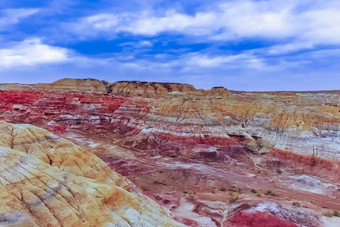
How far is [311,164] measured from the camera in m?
48.9

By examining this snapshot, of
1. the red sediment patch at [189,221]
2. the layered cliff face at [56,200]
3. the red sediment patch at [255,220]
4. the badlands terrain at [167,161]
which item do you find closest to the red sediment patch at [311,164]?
the badlands terrain at [167,161]

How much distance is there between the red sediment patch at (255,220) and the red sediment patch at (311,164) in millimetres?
22563

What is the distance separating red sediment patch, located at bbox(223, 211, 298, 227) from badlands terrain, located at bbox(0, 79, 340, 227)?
0.31ft

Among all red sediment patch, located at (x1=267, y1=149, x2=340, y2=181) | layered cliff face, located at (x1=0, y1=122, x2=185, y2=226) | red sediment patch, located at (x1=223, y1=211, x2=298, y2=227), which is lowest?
red sediment patch, located at (x1=223, y1=211, x2=298, y2=227)

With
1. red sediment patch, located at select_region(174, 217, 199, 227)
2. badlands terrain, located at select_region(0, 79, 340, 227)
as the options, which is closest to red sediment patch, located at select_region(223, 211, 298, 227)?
badlands terrain, located at select_region(0, 79, 340, 227)

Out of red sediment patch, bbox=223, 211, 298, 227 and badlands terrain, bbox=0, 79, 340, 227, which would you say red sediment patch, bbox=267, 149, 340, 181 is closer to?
badlands terrain, bbox=0, 79, 340, 227

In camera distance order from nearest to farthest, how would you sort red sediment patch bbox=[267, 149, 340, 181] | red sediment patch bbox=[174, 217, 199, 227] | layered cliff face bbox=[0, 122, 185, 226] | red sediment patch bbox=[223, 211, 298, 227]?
layered cliff face bbox=[0, 122, 185, 226] → red sediment patch bbox=[174, 217, 199, 227] → red sediment patch bbox=[223, 211, 298, 227] → red sediment patch bbox=[267, 149, 340, 181]

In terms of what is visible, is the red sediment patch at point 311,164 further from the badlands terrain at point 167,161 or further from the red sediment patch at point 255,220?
the red sediment patch at point 255,220

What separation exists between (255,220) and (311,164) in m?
27.0

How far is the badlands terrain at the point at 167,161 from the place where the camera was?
45.4ft

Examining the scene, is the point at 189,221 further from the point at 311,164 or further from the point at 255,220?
the point at 311,164

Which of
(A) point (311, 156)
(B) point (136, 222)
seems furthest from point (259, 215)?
(A) point (311, 156)

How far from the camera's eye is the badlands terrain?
45.4 feet

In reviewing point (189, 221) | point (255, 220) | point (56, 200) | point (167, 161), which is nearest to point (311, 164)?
point (167, 161)
